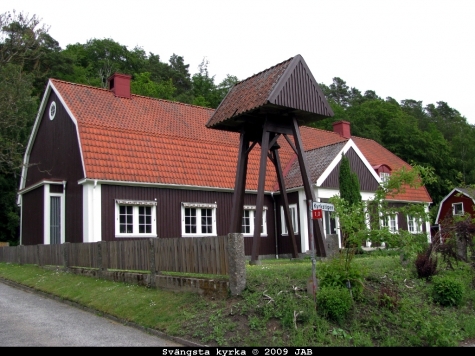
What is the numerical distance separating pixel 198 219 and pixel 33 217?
25.2ft

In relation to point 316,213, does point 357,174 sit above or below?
above

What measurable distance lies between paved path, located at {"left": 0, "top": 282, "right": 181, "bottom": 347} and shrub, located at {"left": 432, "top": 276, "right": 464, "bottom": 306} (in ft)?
18.5

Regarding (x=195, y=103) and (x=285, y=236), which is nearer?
(x=285, y=236)

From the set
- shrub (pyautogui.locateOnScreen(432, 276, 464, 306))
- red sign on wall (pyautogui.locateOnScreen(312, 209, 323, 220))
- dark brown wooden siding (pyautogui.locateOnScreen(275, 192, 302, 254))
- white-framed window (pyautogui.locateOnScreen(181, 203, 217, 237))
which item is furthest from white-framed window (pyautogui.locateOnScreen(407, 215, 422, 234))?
white-framed window (pyautogui.locateOnScreen(181, 203, 217, 237))

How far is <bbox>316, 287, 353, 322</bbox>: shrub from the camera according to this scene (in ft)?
27.7

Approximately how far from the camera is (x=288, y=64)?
14.8 m

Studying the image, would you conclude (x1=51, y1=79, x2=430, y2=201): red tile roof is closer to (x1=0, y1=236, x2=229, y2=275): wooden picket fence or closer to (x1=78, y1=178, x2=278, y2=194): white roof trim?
(x1=78, y1=178, x2=278, y2=194): white roof trim

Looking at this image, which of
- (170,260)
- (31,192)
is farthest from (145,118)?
(170,260)

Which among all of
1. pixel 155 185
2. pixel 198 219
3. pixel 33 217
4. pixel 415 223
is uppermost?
pixel 155 185

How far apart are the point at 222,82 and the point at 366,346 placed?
54098mm

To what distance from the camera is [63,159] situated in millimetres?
21156

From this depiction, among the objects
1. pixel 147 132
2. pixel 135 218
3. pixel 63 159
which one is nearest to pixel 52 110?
pixel 63 159

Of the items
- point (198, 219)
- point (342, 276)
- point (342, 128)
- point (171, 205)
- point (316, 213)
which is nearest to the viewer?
point (316, 213)

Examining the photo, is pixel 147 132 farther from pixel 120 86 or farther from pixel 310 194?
pixel 310 194
